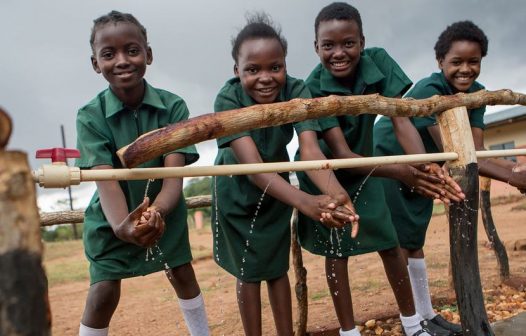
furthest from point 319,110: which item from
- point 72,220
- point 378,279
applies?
point 378,279

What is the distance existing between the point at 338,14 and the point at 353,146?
0.76 meters

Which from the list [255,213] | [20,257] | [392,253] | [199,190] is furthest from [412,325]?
[199,190]

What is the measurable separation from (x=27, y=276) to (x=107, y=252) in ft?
5.31

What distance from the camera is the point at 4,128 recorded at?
1.05 m

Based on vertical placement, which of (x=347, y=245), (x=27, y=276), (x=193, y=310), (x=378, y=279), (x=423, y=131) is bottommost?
(x=378, y=279)

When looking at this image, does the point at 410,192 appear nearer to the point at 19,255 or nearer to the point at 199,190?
the point at 19,255

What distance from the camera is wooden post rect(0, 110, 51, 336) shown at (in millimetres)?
1039

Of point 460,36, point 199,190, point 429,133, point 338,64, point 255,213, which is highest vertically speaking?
point 460,36

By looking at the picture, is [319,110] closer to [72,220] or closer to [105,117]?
[105,117]

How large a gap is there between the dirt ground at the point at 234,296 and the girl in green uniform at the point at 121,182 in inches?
76.3

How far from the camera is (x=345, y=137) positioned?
306 cm

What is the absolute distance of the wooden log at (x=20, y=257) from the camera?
104 centimetres

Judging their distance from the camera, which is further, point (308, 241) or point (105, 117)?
point (308, 241)

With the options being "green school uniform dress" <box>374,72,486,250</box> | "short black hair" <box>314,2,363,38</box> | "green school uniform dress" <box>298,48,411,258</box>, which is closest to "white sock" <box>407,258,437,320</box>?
"green school uniform dress" <box>374,72,486,250</box>
